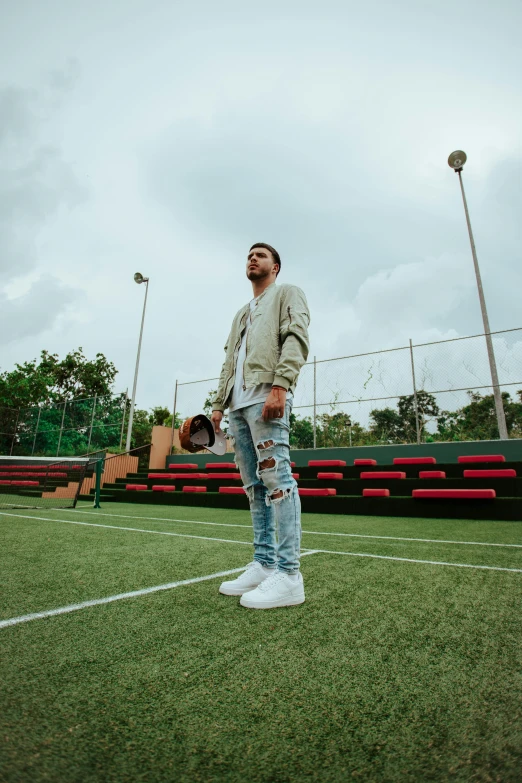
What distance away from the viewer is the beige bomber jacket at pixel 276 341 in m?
2.04

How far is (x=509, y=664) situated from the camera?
1.22 m

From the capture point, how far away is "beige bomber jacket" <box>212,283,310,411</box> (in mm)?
2037

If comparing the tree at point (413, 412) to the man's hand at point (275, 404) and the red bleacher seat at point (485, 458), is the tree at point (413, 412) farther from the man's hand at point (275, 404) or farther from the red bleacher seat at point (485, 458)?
the man's hand at point (275, 404)

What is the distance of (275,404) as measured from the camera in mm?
1941

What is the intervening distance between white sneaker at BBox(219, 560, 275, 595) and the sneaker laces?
0.27 feet

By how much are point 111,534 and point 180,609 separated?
8.99ft

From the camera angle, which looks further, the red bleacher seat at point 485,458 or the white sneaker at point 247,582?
the red bleacher seat at point 485,458

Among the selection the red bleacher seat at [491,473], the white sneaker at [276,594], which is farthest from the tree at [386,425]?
the white sneaker at [276,594]

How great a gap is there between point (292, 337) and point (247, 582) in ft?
4.13

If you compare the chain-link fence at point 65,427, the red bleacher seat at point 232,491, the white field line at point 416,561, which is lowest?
the white field line at point 416,561

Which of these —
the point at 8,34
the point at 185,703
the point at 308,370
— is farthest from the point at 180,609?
the point at 8,34

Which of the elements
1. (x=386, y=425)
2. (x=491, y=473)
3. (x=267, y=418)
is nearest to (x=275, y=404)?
(x=267, y=418)

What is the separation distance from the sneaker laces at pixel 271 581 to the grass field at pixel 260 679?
142 mm

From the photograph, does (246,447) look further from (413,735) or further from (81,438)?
(81,438)
